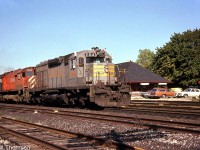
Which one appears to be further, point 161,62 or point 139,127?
point 161,62

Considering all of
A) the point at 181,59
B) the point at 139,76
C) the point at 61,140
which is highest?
the point at 181,59

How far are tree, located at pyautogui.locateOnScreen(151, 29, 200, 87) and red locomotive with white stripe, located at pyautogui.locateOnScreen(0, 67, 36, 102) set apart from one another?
3590 centimetres

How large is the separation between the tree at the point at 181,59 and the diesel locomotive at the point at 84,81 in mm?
39582

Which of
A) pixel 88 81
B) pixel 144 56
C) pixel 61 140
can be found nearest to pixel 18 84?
pixel 88 81

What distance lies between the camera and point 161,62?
6469cm

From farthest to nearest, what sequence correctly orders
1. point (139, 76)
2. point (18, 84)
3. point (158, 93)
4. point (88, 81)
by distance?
1. point (139, 76)
2. point (158, 93)
3. point (18, 84)
4. point (88, 81)

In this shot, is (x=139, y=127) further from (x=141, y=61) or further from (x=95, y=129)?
(x=141, y=61)

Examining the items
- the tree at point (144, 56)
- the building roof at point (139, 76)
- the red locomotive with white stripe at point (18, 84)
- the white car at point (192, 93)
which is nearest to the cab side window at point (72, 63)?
the red locomotive with white stripe at point (18, 84)

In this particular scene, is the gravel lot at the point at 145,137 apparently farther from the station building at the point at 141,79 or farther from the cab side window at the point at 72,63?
the station building at the point at 141,79

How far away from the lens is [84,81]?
19859 millimetres

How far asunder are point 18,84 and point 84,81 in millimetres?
12392

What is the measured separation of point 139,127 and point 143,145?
3.14 metres

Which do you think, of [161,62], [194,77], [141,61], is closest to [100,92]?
[194,77]

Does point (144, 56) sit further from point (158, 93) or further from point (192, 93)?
point (158, 93)
